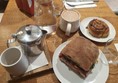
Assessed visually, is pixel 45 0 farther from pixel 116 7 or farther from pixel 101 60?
pixel 116 7

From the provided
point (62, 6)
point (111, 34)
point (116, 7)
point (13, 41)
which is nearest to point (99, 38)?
point (111, 34)

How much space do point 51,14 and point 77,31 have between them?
183 mm

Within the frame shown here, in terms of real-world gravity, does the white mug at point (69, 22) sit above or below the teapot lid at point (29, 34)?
below

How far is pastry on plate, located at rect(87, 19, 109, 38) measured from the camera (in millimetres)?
767

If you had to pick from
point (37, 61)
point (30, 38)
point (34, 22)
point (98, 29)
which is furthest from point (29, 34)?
point (98, 29)

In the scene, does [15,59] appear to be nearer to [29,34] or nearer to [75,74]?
[29,34]

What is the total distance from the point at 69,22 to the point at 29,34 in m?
0.21

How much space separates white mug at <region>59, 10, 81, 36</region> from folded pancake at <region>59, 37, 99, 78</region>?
0.38 feet

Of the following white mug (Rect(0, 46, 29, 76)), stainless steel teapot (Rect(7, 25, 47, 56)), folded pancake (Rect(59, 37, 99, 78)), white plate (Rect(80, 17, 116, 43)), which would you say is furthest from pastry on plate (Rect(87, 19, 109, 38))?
white mug (Rect(0, 46, 29, 76))

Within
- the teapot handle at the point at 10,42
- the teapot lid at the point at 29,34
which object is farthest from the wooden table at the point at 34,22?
the teapot lid at the point at 29,34

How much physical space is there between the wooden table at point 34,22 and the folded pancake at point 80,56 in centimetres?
9

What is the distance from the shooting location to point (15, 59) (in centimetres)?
60

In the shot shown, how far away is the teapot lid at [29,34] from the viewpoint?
1.98 feet

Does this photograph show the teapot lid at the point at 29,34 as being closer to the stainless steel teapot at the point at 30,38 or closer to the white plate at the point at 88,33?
the stainless steel teapot at the point at 30,38
